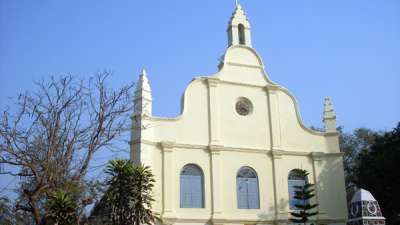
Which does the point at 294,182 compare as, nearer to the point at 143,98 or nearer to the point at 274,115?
the point at 274,115

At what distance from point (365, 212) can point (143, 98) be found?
12218 mm

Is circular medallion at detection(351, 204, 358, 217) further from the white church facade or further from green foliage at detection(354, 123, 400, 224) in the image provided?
green foliage at detection(354, 123, 400, 224)

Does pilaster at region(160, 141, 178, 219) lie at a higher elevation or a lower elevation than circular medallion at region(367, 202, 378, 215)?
higher

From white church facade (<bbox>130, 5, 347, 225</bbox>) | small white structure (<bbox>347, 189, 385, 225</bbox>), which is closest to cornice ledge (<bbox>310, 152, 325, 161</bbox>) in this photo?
white church facade (<bbox>130, 5, 347, 225</bbox>)

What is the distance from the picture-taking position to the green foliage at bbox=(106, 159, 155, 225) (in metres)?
17.4

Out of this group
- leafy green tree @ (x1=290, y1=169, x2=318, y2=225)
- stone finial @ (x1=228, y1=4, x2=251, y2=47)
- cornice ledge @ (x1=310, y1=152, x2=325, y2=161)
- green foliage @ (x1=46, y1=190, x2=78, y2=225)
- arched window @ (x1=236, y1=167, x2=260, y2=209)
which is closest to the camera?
green foliage @ (x1=46, y1=190, x2=78, y2=225)

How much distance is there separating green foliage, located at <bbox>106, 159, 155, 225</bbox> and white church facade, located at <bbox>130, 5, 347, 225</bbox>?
278cm

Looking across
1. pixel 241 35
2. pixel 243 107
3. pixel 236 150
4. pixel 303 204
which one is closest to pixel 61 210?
pixel 236 150

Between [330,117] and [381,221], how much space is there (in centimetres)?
1341

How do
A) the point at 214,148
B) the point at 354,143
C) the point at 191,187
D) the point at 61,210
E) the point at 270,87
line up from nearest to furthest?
the point at 61,210 < the point at 191,187 < the point at 214,148 < the point at 270,87 < the point at 354,143

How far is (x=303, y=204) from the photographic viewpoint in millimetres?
22703

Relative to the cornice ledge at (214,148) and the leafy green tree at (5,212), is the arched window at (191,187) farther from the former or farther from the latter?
the leafy green tree at (5,212)

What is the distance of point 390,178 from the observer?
934 inches

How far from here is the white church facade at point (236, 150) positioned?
21234 mm
